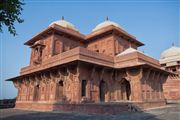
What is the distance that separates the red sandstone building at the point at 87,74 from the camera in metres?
13.1

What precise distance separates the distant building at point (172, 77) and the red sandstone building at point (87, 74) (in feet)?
27.0

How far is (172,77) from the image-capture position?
85.9 ft

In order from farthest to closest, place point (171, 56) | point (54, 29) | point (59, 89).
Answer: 1. point (171, 56)
2. point (54, 29)
3. point (59, 89)

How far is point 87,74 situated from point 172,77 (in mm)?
18732

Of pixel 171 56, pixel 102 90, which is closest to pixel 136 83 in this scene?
pixel 102 90

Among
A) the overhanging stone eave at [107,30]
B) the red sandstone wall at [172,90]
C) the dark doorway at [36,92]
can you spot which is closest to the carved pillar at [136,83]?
the overhanging stone eave at [107,30]

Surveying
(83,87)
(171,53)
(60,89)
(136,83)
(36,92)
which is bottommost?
(36,92)

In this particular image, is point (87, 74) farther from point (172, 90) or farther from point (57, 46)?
point (172, 90)

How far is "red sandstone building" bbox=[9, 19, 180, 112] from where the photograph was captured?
42.9 feet

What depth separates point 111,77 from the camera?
15609 mm

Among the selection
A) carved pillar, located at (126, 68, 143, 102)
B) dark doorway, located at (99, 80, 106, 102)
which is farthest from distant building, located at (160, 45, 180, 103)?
dark doorway, located at (99, 80, 106, 102)

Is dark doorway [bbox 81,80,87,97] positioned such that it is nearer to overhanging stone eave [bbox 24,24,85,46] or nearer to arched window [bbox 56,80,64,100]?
arched window [bbox 56,80,64,100]

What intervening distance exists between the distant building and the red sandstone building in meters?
8.23

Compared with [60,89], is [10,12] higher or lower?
higher
